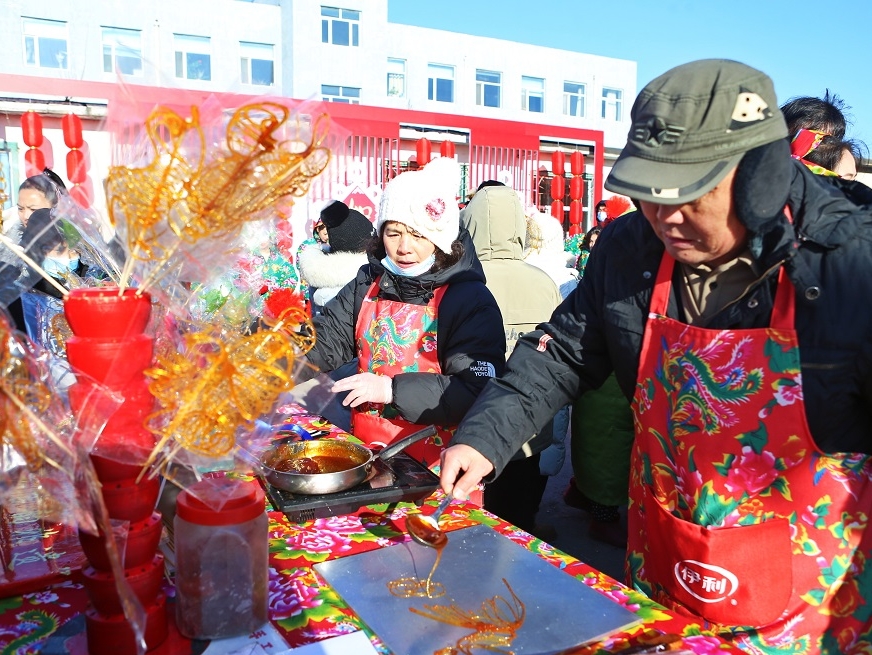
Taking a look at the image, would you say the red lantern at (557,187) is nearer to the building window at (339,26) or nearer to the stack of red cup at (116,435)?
the stack of red cup at (116,435)

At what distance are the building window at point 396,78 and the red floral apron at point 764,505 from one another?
83.7 feet

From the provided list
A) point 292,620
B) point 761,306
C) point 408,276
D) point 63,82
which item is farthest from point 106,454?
point 63,82

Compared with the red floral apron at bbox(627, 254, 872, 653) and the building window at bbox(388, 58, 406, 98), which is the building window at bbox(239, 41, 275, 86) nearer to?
the building window at bbox(388, 58, 406, 98)

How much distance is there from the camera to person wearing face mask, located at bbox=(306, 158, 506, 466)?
6.84ft

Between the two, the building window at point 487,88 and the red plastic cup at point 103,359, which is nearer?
the red plastic cup at point 103,359

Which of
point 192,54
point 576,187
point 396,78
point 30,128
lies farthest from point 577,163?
point 192,54

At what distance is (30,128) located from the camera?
363 inches

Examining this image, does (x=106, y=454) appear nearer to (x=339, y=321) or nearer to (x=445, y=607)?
(x=445, y=607)

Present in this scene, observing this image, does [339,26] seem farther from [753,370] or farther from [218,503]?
[218,503]

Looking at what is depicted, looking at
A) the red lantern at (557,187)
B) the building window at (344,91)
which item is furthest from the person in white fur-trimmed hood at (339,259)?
the building window at (344,91)

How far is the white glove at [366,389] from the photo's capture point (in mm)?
2004

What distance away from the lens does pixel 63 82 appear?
1004cm

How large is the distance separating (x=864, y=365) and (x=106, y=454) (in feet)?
4.27

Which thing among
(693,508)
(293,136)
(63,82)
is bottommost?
(693,508)
